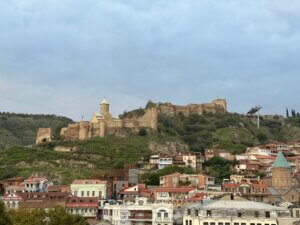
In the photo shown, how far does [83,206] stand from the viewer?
207 ft

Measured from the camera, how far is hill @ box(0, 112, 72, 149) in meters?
138

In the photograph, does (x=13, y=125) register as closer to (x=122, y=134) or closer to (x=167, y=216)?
(x=122, y=134)

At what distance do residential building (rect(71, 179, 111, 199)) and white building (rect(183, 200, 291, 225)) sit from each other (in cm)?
2182

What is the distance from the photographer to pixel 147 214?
5828 centimetres

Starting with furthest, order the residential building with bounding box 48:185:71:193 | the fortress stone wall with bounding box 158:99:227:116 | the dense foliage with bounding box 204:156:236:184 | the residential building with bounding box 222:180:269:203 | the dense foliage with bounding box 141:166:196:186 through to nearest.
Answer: the fortress stone wall with bounding box 158:99:227:116 → the dense foliage with bounding box 204:156:236:184 → the dense foliage with bounding box 141:166:196:186 → the residential building with bounding box 48:185:71:193 → the residential building with bounding box 222:180:269:203

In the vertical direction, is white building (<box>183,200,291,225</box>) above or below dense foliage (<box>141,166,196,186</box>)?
below

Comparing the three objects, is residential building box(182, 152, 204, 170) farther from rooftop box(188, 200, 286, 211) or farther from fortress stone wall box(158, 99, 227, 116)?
rooftop box(188, 200, 286, 211)

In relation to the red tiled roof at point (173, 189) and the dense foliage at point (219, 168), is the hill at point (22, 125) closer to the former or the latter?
the dense foliage at point (219, 168)

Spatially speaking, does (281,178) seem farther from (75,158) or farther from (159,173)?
(75,158)

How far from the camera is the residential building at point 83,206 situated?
6244cm

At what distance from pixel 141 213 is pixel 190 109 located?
63.9m

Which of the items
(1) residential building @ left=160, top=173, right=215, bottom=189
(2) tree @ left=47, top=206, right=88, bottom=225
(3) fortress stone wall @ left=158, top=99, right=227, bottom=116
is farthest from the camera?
(3) fortress stone wall @ left=158, top=99, right=227, bottom=116

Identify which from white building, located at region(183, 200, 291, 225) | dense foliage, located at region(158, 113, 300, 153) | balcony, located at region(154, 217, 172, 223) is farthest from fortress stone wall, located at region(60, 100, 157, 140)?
white building, located at region(183, 200, 291, 225)

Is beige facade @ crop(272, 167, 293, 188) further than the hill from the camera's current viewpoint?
No
